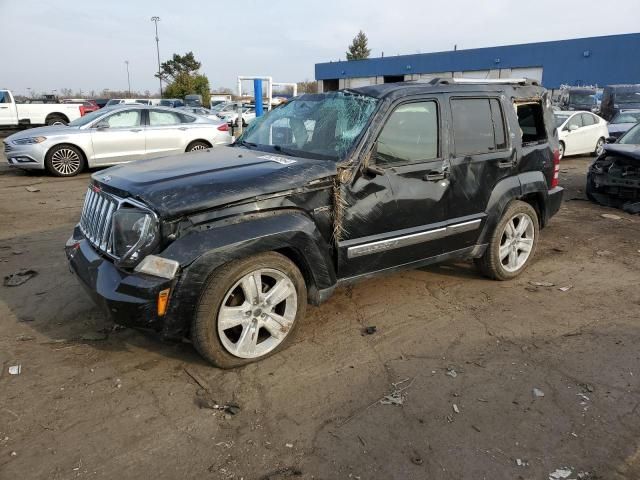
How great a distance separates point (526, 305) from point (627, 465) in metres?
2.03

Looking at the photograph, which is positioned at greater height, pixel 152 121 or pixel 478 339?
pixel 152 121

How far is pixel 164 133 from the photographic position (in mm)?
11547

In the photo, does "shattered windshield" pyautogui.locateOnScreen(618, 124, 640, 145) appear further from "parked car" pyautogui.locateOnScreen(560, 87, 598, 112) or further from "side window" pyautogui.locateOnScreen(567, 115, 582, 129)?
"parked car" pyautogui.locateOnScreen(560, 87, 598, 112)

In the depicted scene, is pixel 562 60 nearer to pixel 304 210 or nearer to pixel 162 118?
pixel 162 118

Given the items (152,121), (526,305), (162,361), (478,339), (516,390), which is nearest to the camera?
(516,390)

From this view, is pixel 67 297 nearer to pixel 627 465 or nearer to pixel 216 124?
pixel 627 465

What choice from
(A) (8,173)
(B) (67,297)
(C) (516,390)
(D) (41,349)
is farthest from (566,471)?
(A) (8,173)

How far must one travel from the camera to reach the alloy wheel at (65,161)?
10.8m

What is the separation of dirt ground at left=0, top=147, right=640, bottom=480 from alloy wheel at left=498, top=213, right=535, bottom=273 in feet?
0.91

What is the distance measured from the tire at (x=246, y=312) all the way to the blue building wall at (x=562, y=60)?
1622 inches

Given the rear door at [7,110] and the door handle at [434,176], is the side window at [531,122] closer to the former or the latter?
the door handle at [434,176]

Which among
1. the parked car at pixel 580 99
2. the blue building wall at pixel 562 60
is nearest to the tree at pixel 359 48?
the blue building wall at pixel 562 60

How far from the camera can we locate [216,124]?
1238 centimetres

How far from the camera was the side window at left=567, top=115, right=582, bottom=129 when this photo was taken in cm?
1355
